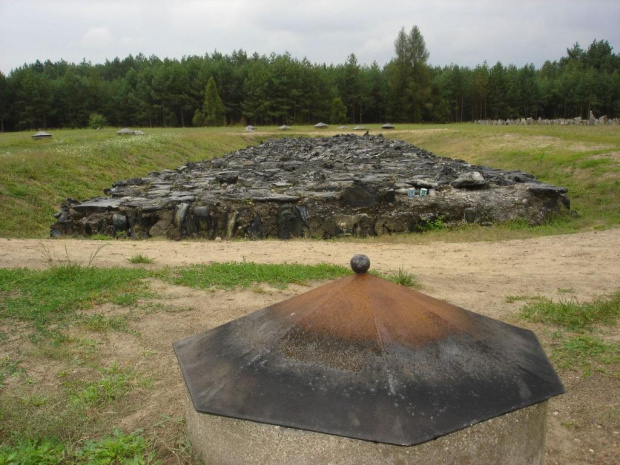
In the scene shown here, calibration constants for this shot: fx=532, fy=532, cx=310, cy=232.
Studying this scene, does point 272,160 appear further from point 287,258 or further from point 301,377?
point 301,377

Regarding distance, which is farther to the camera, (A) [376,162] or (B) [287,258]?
(A) [376,162]

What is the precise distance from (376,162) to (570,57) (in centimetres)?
11284

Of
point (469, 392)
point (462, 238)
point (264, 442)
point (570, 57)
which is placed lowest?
point (462, 238)

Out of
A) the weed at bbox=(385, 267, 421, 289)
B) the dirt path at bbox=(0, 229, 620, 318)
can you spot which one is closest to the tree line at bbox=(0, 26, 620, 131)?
the dirt path at bbox=(0, 229, 620, 318)

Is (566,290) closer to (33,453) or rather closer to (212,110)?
(33,453)

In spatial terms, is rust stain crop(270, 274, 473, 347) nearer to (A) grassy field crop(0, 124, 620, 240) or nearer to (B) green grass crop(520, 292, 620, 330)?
(B) green grass crop(520, 292, 620, 330)

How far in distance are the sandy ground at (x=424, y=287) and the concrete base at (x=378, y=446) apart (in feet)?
2.18

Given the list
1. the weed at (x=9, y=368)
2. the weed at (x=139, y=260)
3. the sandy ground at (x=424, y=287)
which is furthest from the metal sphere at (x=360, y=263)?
the weed at (x=139, y=260)

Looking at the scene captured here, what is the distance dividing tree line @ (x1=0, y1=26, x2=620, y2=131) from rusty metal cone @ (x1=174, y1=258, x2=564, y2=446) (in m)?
51.4

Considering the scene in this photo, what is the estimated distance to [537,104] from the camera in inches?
2753

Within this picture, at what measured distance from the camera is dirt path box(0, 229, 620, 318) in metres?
7.12

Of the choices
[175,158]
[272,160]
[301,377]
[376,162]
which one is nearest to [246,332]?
[301,377]

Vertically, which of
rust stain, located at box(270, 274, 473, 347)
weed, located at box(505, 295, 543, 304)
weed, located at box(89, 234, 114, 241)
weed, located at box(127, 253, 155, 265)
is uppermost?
rust stain, located at box(270, 274, 473, 347)

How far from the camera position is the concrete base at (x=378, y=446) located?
90.9 inches
